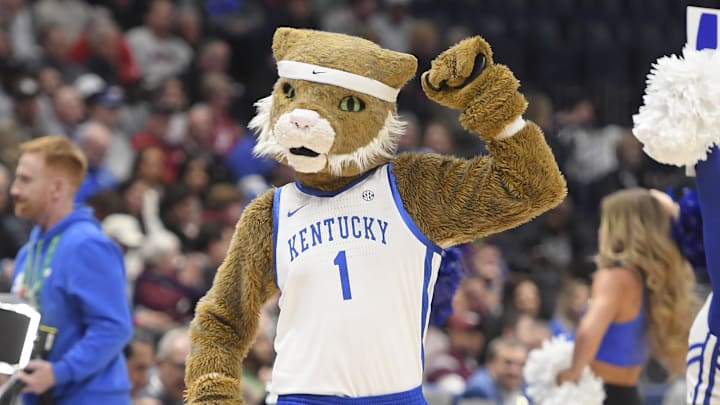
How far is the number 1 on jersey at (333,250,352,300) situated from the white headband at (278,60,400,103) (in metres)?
0.46

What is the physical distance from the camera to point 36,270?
4832 millimetres

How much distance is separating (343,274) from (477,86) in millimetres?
630

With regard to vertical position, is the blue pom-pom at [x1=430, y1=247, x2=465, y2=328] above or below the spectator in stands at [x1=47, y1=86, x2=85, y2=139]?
below

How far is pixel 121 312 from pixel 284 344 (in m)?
1.39

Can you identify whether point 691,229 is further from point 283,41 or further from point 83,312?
point 83,312

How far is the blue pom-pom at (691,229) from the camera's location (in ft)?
15.0

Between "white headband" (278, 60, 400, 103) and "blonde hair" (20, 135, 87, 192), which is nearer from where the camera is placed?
"white headband" (278, 60, 400, 103)

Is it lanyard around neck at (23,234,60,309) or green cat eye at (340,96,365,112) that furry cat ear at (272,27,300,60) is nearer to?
green cat eye at (340,96,365,112)

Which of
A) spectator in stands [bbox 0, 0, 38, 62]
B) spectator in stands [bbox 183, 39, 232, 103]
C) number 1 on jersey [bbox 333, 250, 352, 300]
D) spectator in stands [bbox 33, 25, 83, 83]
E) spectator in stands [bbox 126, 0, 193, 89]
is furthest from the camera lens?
spectator in stands [bbox 183, 39, 232, 103]

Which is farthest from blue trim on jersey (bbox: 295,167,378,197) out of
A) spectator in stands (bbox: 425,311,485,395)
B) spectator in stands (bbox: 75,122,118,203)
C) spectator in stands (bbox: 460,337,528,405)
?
spectator in stands (bbox: 75,122,118,203)

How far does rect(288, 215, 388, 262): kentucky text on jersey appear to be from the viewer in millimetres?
3533

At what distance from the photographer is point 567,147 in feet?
34.1

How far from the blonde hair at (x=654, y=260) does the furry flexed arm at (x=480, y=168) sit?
4.72ft

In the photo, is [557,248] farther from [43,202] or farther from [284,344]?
[284,344]
